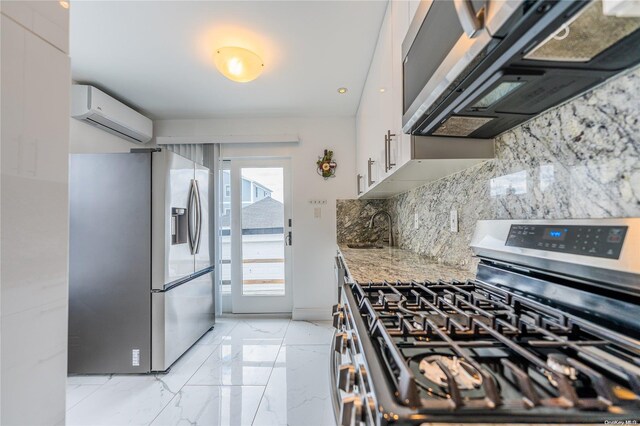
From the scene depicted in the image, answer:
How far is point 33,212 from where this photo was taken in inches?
26.8

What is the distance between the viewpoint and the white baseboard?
3455 mm

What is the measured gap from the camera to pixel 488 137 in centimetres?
129

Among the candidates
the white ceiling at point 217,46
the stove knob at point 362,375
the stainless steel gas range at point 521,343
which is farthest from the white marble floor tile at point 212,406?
the white ceiling at point 217,46

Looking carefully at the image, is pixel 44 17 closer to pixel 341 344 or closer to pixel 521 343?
pixel 341 344

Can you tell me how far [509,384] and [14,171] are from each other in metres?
1.08

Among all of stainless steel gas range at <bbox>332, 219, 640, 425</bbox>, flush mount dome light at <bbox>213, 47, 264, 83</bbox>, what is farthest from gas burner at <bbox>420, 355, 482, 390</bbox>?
flush mount dome light at <bbox>213, 47, 264, 83</bbox>

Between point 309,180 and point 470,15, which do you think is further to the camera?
point 309,180

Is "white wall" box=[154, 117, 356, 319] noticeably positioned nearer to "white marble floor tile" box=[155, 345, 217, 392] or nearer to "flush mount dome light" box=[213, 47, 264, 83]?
"white marble floor tile" box=[155, 345, 217, 392]

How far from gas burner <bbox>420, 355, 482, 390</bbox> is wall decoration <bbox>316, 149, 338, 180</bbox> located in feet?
9.83

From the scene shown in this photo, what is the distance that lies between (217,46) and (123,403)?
8.38 ft

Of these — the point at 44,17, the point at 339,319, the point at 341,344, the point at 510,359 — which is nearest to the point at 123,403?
the point at 339,319

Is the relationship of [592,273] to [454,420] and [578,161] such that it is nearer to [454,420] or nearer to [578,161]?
[578,161]

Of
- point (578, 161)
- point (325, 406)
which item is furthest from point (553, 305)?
point (325, 406)

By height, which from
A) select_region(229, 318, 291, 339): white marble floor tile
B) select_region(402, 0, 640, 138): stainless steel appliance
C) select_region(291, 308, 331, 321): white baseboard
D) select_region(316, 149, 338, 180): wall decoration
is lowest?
select_region(229, 318, 291, 339): white marble floor tile
